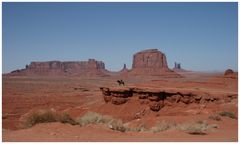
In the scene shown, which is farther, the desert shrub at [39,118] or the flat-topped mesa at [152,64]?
the flat-topped mesa at [152,64]

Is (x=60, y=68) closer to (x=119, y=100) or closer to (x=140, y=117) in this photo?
(x=119, y=100)

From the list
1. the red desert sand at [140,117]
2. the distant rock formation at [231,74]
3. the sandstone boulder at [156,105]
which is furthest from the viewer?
the distant rock formation at [231,74]

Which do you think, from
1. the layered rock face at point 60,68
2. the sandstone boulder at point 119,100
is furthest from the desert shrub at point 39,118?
the layered rock face at point 60,68

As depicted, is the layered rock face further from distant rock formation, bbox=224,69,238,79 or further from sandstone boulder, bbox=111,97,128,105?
sandstone boulder, bbox=111,97,128,105

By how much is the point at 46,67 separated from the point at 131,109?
121092 mm

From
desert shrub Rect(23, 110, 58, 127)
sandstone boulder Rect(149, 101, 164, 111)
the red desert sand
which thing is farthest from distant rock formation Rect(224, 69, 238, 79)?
desert shrub Rect(23, 110, 58, 127)

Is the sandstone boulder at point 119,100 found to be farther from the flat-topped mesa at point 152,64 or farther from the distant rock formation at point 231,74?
the flat-topped mesa at point 152,64

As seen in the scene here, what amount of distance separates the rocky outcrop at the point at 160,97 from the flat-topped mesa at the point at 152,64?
84812mm

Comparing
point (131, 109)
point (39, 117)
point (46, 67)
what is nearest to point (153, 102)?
point (131, 109)

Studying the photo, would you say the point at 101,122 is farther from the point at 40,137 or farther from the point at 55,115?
the point at 40,137

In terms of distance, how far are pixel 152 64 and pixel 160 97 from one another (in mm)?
90267

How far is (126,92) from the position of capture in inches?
818

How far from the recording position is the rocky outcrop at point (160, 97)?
18.7m

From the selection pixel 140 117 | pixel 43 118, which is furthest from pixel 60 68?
pixel 43 118
